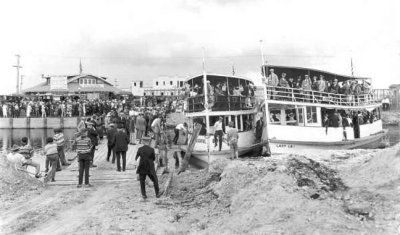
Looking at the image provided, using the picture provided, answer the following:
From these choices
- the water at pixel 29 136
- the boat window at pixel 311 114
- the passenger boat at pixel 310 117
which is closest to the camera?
the passenger boat at pixel 310 117

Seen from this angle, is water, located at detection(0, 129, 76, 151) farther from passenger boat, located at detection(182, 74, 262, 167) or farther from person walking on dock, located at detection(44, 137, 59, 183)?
person walking on dock, located at detection(44, 137, 59, 183)

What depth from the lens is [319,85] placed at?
21.1m

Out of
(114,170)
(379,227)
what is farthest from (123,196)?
(379,227)

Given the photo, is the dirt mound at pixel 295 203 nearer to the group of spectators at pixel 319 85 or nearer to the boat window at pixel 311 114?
the group of spectators at pixel 319 85

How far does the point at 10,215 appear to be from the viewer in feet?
28.4

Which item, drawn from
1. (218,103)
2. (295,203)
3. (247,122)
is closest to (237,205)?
(295,203)

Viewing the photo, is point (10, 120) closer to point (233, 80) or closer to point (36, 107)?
point (36, 107)

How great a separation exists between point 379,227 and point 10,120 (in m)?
41.5

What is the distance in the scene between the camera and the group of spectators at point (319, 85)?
795 inches

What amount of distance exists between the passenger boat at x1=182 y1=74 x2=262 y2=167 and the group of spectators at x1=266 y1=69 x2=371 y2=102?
1.98m

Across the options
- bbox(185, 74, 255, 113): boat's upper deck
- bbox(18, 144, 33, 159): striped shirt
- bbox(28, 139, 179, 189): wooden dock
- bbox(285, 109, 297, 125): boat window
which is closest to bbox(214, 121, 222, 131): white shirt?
bbox(185, 74, 255, 113): boat's upper deck

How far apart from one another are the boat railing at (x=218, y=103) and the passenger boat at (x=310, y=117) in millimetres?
1340

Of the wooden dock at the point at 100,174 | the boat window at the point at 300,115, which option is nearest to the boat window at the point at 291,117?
the boat window at the point at 300,115

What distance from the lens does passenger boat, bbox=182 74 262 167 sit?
1917 centimetres
